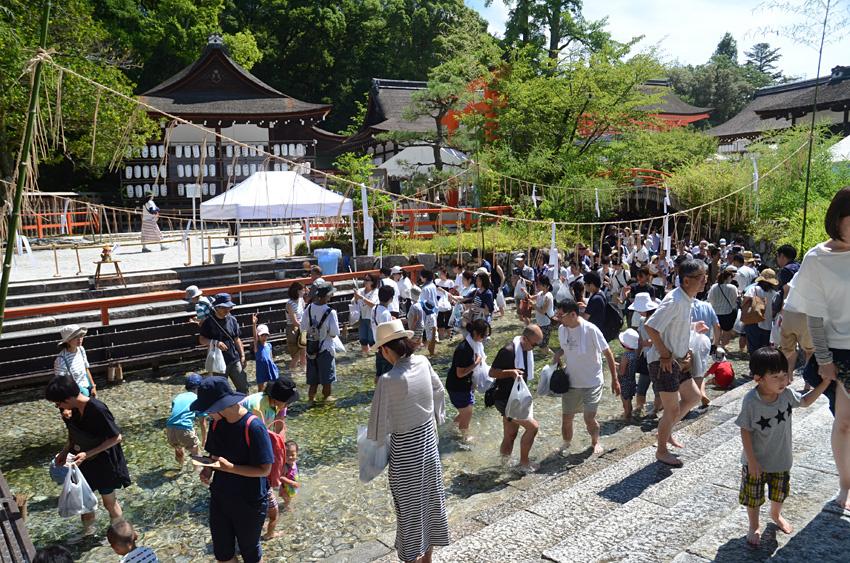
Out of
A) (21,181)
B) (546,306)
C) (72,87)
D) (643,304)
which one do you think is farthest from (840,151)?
(72,87)

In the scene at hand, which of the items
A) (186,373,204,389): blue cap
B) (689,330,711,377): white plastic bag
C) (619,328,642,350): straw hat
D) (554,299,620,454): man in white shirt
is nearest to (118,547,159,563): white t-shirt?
(186,373,204,389): blue cap

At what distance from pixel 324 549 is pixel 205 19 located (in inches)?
1336

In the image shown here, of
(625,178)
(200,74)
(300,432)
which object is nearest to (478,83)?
(625,178)

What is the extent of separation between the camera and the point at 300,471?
6.11m

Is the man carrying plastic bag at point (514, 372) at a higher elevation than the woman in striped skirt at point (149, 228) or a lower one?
lower

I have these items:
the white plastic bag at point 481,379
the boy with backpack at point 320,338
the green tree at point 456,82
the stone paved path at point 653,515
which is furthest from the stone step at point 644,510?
the green tree at point 456,82

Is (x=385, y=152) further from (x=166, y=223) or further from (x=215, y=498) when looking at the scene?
(x=215, y=498)

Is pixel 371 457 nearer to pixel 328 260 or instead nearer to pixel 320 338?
pixel 320 338

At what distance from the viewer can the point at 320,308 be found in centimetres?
788

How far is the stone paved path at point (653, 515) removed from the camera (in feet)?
11.8

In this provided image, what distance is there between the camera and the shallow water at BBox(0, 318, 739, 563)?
4.93 metres

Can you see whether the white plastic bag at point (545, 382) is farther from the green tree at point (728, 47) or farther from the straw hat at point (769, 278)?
the green tree at point (728, 47)

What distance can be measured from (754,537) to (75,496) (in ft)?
15.3

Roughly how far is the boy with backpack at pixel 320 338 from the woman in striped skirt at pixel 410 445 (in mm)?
3931
